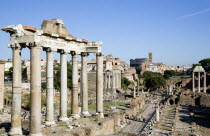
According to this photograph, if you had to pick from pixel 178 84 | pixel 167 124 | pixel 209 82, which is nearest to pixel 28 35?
pixel 167 124

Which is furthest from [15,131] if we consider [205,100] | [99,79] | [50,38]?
[205,100]

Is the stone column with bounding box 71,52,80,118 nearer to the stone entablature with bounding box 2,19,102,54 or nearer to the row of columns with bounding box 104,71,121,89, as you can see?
the stone entablature with bounding box 2,19,102,54

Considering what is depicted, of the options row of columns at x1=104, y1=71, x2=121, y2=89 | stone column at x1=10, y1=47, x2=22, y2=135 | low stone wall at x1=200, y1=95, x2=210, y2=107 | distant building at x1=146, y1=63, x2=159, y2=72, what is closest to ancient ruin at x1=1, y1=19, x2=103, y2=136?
stone column at x1=10, y1=47, x2=22, y2=135

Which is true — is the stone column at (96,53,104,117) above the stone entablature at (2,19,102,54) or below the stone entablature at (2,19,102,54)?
below

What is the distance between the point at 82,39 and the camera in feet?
49.6

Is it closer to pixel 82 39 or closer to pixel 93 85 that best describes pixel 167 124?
pixel 82 39

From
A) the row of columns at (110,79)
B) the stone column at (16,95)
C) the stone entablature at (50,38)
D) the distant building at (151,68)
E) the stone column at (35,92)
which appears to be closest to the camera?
the stone column at (35,92)

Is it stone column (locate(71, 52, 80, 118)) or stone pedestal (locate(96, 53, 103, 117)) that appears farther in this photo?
stone pedestal (locate(96, 53, 103, 117))

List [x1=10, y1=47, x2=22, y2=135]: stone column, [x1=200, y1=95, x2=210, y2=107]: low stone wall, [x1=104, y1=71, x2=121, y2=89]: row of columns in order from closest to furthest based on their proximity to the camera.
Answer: [x1=10, y1=47, x2=22, y2=135]: stone column < [x1=200, y1=95, x2=210, y2=107]: low stone wall < [x1=104, y1=71, x2=121, y2=89]: row of columns

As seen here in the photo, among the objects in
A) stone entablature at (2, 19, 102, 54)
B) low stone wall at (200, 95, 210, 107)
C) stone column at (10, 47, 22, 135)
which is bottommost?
low stone wall at (200, 95, 210, 107)

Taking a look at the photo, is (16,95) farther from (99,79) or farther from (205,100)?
(205,100)

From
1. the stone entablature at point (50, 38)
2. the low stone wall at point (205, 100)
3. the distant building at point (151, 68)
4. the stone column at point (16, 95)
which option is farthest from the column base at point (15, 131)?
the distant building at point (151, 68)

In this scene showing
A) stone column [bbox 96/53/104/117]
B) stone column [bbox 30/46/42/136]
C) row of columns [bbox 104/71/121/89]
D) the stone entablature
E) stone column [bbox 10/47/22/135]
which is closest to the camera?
stone column [bbox 30/46/42/136]

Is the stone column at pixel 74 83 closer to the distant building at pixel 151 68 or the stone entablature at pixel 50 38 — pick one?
the stone entablature at pixel 50 38
